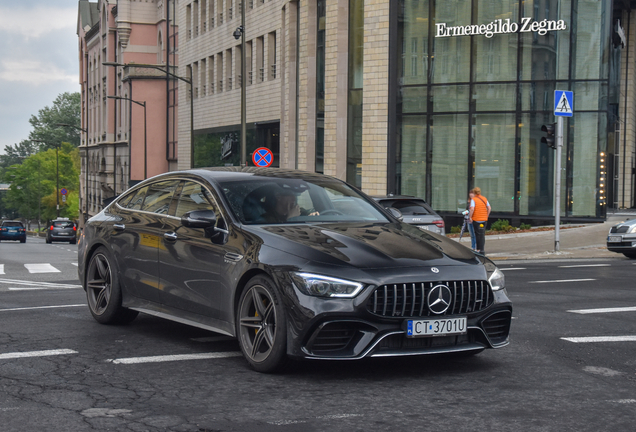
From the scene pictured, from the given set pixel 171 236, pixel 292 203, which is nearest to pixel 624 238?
pixel 292 203

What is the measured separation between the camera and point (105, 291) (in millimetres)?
8656

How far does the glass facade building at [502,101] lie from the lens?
29.8 metres

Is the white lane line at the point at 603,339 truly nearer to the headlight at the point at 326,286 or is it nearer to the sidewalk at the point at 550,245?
the headlight at the point at 326,286

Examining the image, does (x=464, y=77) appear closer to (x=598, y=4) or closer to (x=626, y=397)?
(x=598, y=4)

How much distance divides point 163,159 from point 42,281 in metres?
52.6

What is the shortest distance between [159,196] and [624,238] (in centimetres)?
1377

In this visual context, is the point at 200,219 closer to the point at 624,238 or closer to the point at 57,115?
the point at 624,238

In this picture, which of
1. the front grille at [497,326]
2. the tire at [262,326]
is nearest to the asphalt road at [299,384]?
the tire at [262,326]

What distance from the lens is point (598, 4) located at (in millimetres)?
29844

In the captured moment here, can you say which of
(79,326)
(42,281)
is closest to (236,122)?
(42,281)

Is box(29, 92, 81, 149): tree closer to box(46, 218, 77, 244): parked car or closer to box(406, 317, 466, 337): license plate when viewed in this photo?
box(46, 218, 77, 244): parked car

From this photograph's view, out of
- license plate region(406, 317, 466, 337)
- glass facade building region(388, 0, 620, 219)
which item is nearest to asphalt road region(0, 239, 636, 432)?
license plate region(406, 317, 466, 337)

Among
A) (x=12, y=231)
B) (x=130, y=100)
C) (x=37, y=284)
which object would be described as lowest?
(x=12, y=231)

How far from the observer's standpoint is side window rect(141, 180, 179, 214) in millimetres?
7988
